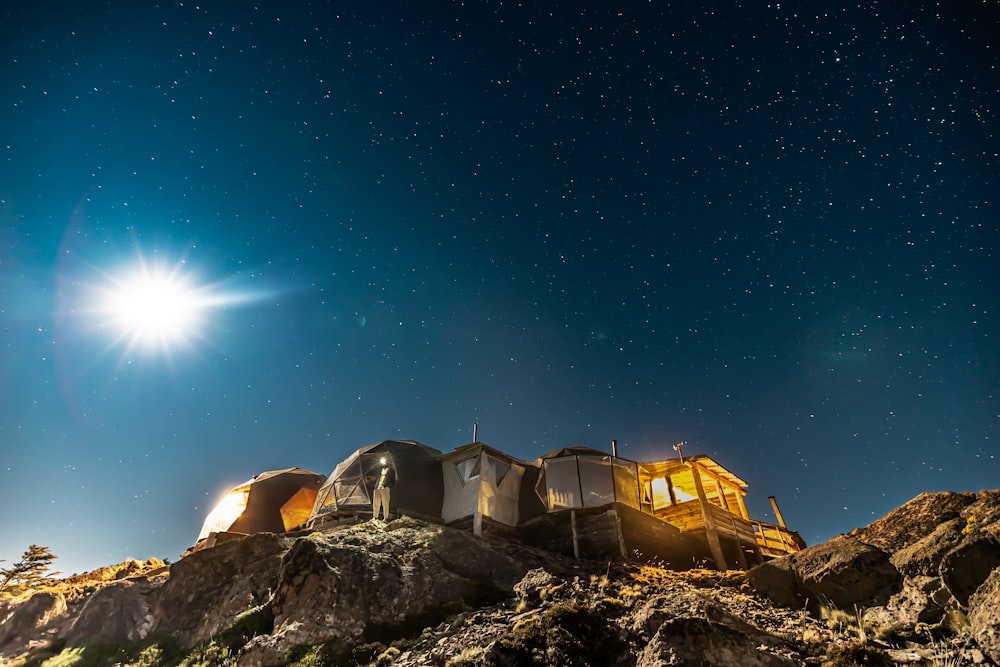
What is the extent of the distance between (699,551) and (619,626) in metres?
14.1

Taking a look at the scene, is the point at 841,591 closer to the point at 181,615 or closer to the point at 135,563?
the point at 181,615

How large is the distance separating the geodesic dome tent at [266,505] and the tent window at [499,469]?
15131 mm

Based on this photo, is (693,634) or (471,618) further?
(471,618)

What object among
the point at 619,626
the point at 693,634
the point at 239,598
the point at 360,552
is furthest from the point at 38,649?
the point at 693,634

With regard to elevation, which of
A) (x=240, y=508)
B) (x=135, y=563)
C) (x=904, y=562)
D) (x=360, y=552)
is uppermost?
(x=240, y=508)

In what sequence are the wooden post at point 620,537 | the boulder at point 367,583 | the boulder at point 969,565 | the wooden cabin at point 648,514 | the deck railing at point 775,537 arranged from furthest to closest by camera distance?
the deck railing at point 775,537 < the wooden cabin at point 648,514 < the wooden post at point 620,537 < the boulder at point 367,583 < the boulder at point 969,565

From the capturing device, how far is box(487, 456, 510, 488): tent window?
1129 inches

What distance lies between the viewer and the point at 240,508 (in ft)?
114

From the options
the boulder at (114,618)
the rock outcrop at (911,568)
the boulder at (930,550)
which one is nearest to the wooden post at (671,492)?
the rock outcrop at (911,568)

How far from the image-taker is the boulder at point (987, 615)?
963 centimetres

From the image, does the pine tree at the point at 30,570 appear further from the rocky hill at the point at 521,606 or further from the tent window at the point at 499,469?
the tent window at the point at 499,469

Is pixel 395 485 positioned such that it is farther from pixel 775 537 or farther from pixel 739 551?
pixel 775 537

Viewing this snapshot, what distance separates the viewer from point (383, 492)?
27.1 meters

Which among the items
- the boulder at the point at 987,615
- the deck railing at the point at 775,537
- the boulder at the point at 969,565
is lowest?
the boulder at the point at 987,615
